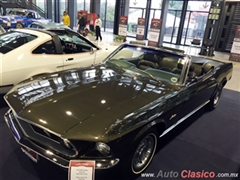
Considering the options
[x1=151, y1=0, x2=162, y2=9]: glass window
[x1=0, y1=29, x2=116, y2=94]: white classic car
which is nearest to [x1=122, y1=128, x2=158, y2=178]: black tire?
[x1=0, y1=29, x2=116, y2=94]: white classic car

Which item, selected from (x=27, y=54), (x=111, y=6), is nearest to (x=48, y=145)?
(x=27, y=54)

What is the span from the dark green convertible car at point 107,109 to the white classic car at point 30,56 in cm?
107

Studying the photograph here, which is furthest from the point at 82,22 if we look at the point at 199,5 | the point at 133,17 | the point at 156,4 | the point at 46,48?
the point at 46,48

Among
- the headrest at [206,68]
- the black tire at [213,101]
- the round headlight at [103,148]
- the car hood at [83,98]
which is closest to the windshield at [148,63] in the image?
the car hood at [83,98]

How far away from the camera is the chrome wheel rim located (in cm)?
237

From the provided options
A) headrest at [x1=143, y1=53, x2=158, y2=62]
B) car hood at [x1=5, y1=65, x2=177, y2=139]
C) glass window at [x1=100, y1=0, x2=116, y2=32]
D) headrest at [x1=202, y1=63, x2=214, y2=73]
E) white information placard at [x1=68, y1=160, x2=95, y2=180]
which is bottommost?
white information placard at [x1=68, y1=160, x2=95, y2=180]

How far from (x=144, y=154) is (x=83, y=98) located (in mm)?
994

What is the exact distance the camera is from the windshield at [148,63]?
314 centimetres

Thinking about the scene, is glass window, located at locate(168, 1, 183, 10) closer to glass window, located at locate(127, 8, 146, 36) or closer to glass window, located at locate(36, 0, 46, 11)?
glass window, located at locate(127, 8, 146, 36)

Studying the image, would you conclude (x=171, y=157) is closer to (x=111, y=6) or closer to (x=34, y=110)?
(x=34, y=110)

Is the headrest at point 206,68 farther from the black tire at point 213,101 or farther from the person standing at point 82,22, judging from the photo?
the person standing at point 82,22

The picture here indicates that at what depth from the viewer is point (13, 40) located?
4172 millimetres

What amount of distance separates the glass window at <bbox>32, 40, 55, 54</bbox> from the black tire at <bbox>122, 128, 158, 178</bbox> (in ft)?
9.10

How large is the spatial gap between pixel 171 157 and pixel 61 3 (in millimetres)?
24959
